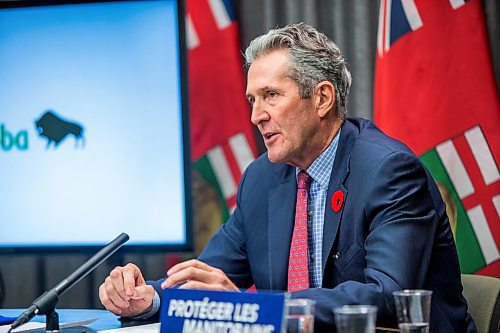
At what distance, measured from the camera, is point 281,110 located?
2.67 m

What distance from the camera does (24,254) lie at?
12.7 feet

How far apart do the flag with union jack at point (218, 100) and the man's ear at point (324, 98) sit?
1.08 m

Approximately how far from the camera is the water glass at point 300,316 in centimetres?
Result: 150

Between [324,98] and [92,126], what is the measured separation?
1455 millimetres

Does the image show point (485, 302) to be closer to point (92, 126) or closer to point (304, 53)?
point (304, 53)

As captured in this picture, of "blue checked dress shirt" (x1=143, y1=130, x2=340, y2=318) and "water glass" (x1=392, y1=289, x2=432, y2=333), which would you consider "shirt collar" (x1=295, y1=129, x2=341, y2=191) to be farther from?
"water glass" (x1=392, y1=289, x2=432, y2=333)

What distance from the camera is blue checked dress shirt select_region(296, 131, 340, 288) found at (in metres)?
2.58

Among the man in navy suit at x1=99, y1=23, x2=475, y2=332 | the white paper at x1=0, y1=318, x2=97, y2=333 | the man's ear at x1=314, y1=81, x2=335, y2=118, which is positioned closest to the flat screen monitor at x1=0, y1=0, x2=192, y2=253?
the man in navy suit at x1=99, y1=23, x2=475, y2=332

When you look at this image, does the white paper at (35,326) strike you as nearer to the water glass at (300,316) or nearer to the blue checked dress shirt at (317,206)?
the blue checked dress shirt at (317,206)

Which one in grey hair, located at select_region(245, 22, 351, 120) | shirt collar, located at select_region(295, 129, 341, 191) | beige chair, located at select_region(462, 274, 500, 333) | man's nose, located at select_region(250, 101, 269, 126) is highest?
grey hair, located at select_region(245, 22, 351, 120)

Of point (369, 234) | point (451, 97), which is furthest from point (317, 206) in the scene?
point (451, 97)

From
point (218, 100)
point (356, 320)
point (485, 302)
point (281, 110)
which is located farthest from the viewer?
point (218, 100)

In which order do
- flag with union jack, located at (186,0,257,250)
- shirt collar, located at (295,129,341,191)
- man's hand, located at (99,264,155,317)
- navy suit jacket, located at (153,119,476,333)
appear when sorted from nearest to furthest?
navy suit jacket, located at (153,119,476,333) → man's hand, located at (99,264,155,317) → shirt collar, located at (295,129,341,191) → flag with union jack, located at (186,0,257,250)

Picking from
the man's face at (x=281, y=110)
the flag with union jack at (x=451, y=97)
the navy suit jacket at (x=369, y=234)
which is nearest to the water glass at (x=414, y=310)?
the navy suit jacket at (x=369, y=234)
